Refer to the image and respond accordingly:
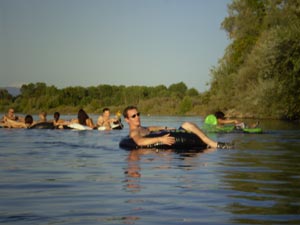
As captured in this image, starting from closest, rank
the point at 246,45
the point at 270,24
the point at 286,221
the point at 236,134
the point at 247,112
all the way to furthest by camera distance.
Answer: the point at 286,221, the point at 236,134, the point at 247,112, the point at 270,24, the point at 246,45

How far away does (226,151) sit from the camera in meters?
12.9

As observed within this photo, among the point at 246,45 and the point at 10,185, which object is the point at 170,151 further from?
the point at 246,45

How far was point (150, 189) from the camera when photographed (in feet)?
22.0

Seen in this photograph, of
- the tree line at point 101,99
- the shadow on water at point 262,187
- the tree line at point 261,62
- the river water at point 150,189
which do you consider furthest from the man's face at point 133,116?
the tree line at point 101,99

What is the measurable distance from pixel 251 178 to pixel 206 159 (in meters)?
2.95

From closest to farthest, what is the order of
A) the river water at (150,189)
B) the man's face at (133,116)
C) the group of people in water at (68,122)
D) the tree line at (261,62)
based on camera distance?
the river water at (150,189) → the man's face at (133,116) → the group of people in water at (68,122) → the tree line at (261,62)

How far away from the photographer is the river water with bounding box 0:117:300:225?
16.6 ft

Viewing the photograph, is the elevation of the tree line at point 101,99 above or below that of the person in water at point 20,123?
above

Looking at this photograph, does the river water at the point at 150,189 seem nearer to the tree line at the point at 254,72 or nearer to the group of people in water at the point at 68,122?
the group of people in water at the point at 68,122

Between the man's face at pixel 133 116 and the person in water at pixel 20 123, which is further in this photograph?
the person in water at pixel 20 123

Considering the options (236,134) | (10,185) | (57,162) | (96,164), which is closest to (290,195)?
(10,185)

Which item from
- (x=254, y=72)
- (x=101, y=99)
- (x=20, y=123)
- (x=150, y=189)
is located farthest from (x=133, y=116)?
(x=101, y=99)

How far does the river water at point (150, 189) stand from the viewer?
5.05 metres

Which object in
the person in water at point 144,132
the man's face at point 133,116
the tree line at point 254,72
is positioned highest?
the tree line at point 254,72
